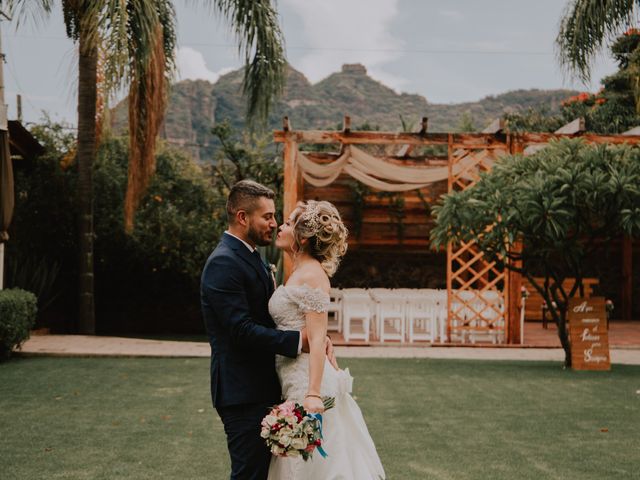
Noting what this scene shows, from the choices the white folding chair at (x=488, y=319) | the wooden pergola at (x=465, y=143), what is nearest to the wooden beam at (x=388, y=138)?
the wooden pergola at (x=465, y=143)

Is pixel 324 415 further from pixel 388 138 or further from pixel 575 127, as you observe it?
pixel 575 127

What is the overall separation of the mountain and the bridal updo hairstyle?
41348mm

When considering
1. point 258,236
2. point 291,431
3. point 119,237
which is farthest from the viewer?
point 119,237

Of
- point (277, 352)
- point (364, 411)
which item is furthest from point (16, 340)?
point (277, 352)

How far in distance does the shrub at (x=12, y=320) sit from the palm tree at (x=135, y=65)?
2.25m

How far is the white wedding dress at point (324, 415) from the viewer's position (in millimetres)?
3098

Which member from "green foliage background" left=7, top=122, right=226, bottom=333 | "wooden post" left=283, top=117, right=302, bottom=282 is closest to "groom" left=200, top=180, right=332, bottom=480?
"wooden post" left=283, top=117, right=302, bottom=282

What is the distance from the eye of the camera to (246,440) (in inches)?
120

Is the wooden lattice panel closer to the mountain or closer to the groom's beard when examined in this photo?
the groom's beard

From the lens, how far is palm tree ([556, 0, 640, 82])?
1055cm

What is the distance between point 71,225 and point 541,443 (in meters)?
11.5

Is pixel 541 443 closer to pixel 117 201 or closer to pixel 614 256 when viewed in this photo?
pixel 117 201

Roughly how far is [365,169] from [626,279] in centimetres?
821

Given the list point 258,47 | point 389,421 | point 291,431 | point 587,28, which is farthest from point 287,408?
point 258,47
